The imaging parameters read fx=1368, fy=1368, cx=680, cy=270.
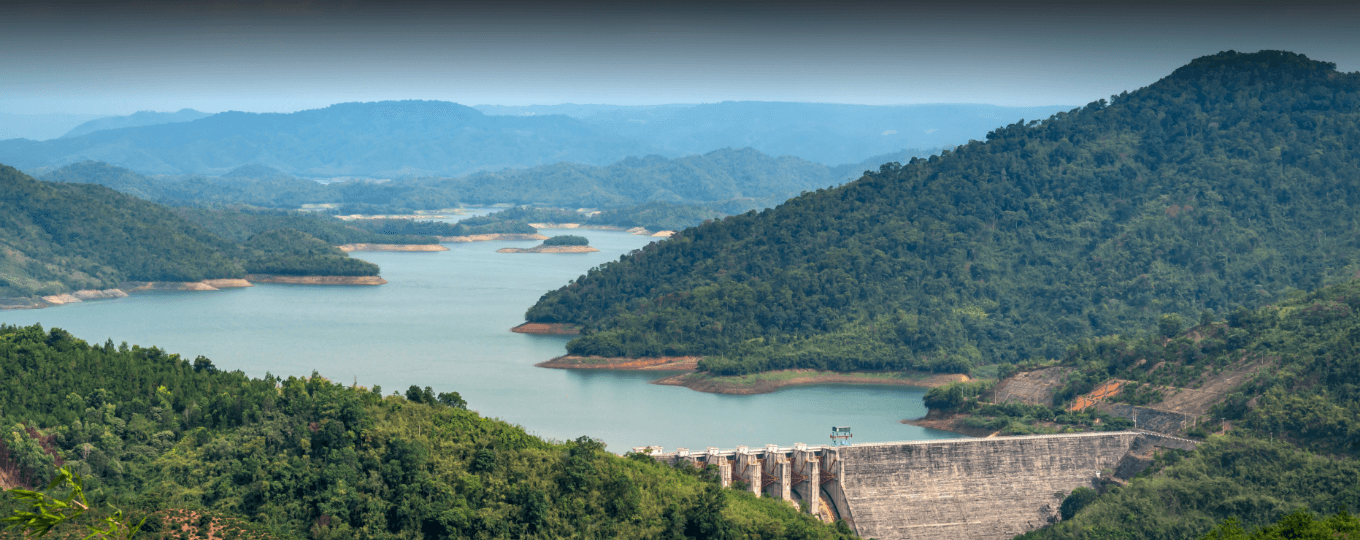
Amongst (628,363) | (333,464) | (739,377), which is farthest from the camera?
(628,363)

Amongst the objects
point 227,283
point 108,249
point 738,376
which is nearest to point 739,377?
point 738,376

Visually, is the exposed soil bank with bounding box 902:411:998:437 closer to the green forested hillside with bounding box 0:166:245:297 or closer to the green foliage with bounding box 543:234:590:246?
the green forested hillside with bounding box 0:166:245:297

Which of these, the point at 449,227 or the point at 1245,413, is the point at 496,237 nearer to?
the point at 449,227

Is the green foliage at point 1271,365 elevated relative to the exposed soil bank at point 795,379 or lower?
elevated

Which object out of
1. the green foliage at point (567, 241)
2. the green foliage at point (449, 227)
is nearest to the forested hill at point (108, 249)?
the green foliage at point (567, 241)

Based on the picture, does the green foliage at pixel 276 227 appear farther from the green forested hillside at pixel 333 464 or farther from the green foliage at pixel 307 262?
the green forested hillside at pixel 333 464

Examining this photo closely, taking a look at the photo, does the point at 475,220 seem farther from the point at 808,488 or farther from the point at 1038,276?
the point at 808,488
